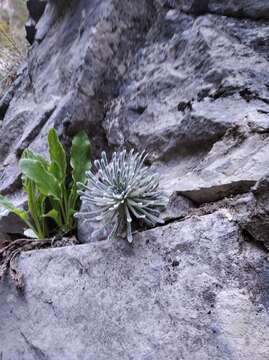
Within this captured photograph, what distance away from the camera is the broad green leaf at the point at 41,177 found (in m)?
1.77

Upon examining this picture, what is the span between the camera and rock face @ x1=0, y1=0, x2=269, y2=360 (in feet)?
3.81

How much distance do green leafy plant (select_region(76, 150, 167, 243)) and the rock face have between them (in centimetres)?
6

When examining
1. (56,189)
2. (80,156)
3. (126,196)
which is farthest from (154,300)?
(80,156)

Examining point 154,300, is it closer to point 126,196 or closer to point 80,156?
point 126,196

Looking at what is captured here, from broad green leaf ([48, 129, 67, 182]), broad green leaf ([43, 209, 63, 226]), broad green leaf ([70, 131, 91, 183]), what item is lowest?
broad green leaf ([43, 209, 63, 226])

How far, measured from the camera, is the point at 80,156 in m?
1.99

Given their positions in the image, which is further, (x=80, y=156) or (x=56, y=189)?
(x=80, y=156)

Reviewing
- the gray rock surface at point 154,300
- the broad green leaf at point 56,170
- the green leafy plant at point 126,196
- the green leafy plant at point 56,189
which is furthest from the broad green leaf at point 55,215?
the green leafy plant at point 126,196

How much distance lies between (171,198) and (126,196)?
19cm

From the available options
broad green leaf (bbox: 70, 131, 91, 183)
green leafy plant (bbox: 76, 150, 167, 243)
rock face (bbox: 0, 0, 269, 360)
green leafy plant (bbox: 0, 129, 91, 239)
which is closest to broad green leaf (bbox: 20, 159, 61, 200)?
green leafy plant (bbox: 0, 129, 91, 239)

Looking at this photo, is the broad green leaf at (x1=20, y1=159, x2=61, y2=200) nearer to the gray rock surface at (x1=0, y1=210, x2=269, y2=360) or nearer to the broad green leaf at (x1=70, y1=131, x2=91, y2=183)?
the broad green leaf at (x1=70, y1=131, x2=91, y2=183)

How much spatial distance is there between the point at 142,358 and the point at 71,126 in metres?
1.35

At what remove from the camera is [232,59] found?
1.68 metres

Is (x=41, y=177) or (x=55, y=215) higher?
(x=41, y=177)
